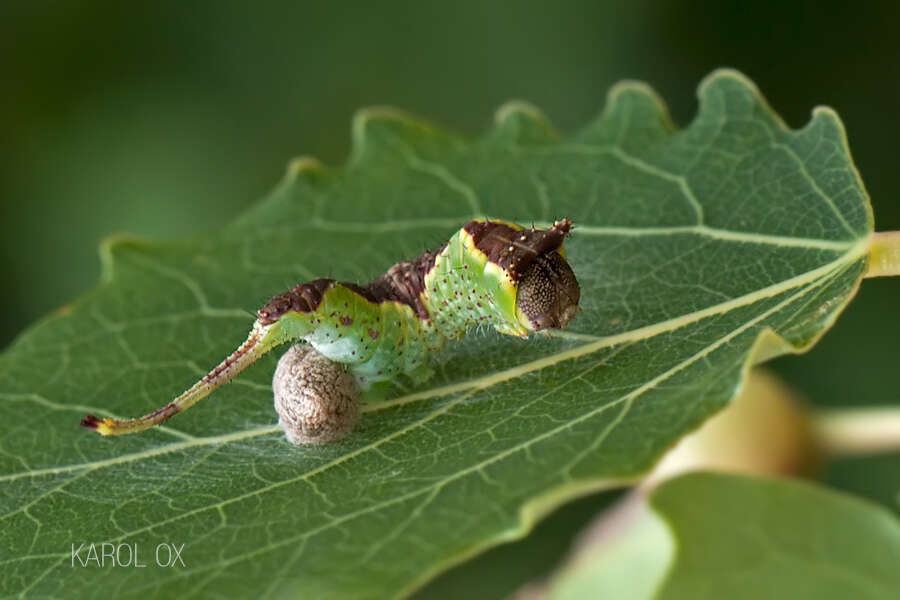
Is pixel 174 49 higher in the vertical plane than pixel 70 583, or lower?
higher

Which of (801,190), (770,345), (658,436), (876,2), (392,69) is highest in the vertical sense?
(876,2)

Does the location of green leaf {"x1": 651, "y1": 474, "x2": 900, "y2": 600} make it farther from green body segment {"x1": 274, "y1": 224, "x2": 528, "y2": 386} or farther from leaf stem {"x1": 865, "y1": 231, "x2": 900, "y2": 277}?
green body segment {"x1": 274, "y1": 224, "x2": 528, "y2": 386}

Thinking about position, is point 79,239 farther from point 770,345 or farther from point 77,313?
point 770,345

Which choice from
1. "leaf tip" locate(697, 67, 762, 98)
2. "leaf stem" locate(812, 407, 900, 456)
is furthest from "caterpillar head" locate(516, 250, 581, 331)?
"leaf stem" locate(812, 407, 900, 456)

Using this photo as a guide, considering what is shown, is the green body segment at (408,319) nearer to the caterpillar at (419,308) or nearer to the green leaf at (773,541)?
the caterpillar at (419,308)

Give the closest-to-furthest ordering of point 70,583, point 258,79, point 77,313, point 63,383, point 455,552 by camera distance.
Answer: point 455,552 < point 70,583 < point 63,383 < point 77,313 < point 258,79

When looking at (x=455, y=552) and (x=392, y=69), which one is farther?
(x=392, y=69)

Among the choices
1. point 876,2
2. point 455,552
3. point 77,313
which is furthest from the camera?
point 876,2

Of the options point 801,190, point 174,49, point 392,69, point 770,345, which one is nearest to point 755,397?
point 801,190

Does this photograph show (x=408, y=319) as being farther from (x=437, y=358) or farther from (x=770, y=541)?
(x=770, y=541)
